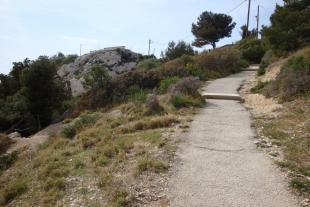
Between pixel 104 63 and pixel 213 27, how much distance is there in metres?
16.7

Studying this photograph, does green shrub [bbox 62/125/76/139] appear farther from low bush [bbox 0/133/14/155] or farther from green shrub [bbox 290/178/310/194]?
green shrub [bbox 290/178/310/194]

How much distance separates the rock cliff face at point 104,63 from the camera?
27.1 m

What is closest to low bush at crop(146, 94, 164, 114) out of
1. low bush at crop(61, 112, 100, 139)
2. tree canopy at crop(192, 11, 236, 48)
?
low bush at crop(61, 112, 100, 139)

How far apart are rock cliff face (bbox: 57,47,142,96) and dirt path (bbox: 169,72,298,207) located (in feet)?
63.9

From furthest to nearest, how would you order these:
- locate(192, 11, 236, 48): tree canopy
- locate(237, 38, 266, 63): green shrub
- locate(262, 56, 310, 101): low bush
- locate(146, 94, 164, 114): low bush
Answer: locate(192, 11, 236, 48): tree canopy < locate(237, 38, 266, 63): green shrub < locate(262, 56, 310, 101): low bush < locate(146, 94, 164, 114): low bush

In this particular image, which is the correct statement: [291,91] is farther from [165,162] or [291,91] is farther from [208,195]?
[208,195]

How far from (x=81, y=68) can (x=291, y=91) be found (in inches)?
874

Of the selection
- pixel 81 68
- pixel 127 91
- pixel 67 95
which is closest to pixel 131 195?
pixel 127 91

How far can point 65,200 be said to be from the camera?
5.14 m

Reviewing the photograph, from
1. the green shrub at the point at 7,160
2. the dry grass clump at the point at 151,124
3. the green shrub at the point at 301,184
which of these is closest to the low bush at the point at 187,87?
the dry grass clump at the point at 151,124

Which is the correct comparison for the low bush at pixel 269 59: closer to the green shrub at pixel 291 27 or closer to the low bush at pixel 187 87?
the green shrub at pixel 291 27

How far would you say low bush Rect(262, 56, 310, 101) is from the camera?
10.5 m

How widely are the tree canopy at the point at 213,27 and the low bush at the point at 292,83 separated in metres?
27.0

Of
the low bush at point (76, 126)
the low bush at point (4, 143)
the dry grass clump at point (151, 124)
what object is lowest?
the low bush at point (4, 143)
